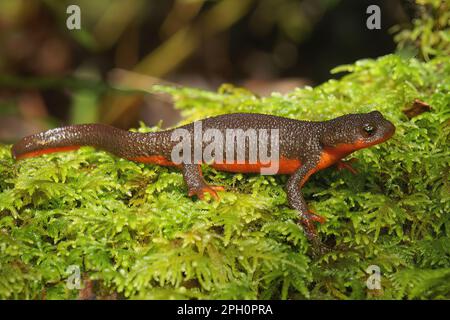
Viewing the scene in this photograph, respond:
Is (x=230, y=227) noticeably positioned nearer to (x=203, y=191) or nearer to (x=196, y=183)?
(x=203, y=191)

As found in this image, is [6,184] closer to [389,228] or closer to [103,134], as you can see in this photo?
[103,134]

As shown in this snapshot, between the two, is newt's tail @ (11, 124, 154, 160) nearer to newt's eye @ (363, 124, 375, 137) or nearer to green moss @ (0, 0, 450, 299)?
green moss @ (0, 0, 450, 299)

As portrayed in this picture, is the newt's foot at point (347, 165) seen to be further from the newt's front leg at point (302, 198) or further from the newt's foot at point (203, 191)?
the newt's foot at point (203, 191)

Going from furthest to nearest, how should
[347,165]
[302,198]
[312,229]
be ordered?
[347,165]
[302,198]
[312,229]

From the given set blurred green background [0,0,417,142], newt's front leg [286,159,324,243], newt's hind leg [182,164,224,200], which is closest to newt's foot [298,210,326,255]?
newt's front leg [286,159,324,243]

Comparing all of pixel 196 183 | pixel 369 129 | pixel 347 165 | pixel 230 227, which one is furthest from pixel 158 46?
pixel 230 227

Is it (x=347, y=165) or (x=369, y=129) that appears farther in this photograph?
(x=347, y=165)

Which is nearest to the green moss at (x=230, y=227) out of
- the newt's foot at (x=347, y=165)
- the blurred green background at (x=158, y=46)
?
the newt's foot at (x=347, y=165)
